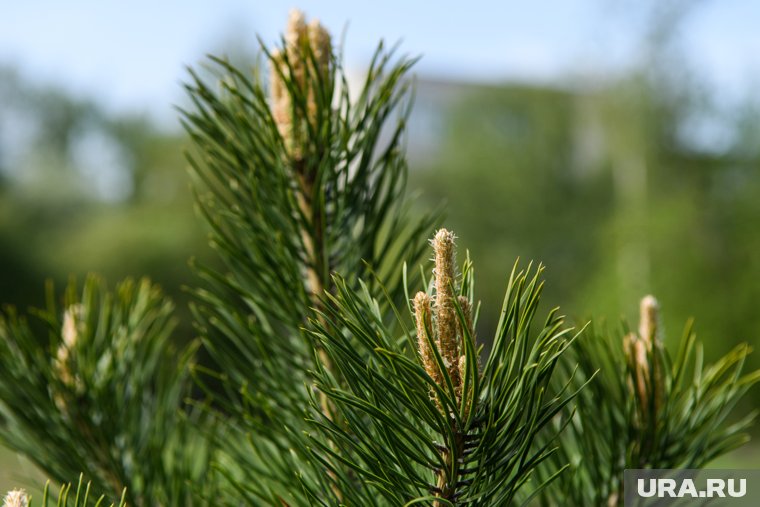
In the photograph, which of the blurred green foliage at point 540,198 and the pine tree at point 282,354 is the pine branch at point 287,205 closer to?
the pine tree at point 282,354

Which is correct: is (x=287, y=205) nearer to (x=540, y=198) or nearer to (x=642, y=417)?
(x=642, y=417)

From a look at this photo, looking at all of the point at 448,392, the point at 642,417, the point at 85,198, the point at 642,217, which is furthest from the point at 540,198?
the point at 448,392

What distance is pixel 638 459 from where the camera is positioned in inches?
22.4

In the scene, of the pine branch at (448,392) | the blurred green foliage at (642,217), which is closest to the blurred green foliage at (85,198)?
the blurred green foliage at (642,217)

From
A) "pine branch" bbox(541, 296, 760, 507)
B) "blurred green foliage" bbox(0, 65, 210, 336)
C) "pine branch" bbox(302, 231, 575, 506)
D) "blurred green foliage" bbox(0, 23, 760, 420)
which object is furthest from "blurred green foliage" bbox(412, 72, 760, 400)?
"pine branch" bbox(302, 231, 575, 506)

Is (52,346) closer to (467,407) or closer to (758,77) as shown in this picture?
(467,407)

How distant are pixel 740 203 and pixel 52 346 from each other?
9466 millimetres

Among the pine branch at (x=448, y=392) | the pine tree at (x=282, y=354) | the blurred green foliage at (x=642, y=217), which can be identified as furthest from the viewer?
the blurred green foliage at (x=642, y=217)

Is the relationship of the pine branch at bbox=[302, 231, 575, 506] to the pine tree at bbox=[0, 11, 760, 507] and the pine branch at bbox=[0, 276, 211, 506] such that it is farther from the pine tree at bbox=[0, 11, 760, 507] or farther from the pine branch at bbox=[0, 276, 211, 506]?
the pine branch at bbox=[0, 276, 211, 506]

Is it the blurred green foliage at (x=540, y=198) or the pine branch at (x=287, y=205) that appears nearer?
the pine branch at (x=287, y=205)

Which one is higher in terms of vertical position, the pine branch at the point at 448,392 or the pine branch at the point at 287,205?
the pine branch at the point at 287,205

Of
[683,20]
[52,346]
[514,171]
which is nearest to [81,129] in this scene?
[514,171]

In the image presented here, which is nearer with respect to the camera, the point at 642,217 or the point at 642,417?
the point at 642,417

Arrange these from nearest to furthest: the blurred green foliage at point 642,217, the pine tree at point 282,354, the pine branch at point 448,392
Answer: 1. the pine branch at point 448,392
2. the pine tree at point 282,354
3. the blurred green foliage at point 642,217
